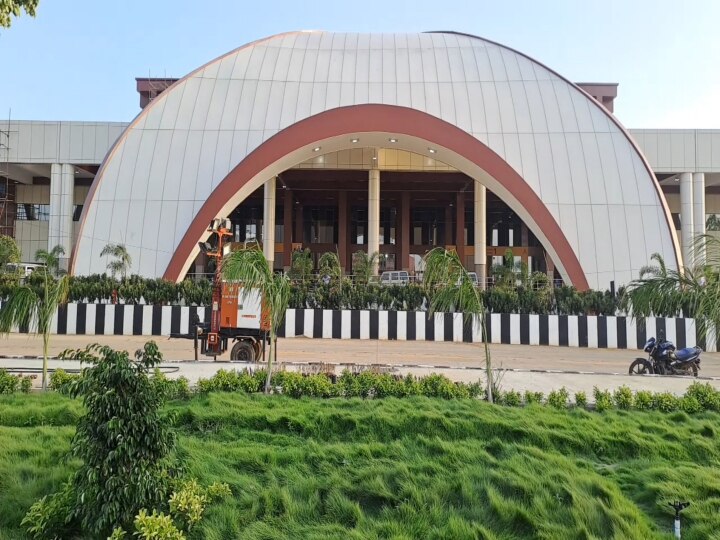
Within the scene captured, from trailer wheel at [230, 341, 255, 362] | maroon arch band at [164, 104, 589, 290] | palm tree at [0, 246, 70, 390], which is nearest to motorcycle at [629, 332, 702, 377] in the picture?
maroon arch band at [164, 104, 589, 290]

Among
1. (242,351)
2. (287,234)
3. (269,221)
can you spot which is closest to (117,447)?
(242,351)

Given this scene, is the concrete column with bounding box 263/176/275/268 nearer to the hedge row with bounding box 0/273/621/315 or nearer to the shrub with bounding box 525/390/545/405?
the hedge row with bounding box 0/273/621/315

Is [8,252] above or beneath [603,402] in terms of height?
above

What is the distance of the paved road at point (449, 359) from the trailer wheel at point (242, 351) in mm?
499

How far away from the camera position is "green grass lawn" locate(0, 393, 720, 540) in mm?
4066

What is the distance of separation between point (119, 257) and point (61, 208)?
43.8 ft

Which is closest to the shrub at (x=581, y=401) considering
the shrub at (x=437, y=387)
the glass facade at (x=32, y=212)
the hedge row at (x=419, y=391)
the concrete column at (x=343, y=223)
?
the hedge row at (x=419, y=391)

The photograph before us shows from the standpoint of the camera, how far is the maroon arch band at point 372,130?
66.9 feet

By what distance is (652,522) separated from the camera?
4.24m

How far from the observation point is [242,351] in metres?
11.9

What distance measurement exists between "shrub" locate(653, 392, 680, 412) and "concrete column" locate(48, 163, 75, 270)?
3268cm

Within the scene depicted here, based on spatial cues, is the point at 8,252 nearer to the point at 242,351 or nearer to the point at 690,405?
the point at 242,351

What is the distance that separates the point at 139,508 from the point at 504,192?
20.9 m

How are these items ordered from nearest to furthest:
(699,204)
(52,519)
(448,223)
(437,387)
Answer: (52,519)
(437,387)
(699,204)
(448,223)
